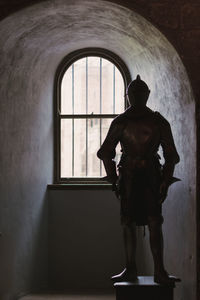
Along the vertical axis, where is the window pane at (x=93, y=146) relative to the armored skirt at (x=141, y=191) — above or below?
above

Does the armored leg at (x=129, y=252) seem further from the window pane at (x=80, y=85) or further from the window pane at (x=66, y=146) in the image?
the window pane at (x=80, y=85)

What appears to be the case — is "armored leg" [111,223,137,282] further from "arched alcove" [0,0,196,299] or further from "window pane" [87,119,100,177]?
"window pane" [87,119,100,177]

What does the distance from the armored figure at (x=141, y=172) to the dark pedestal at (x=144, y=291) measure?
0.08m

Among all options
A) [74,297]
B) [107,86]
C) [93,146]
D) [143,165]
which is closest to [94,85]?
[107,86]

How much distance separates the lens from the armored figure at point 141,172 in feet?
15.3

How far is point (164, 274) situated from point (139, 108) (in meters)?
1.37

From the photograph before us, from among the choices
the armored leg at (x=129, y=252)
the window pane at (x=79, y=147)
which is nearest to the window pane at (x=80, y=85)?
the window pane at (x=79, y=147)

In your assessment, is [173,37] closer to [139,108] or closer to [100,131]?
[139,108]

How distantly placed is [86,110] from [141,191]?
3189mm

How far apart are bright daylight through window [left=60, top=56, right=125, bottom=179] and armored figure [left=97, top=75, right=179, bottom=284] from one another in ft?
9.40

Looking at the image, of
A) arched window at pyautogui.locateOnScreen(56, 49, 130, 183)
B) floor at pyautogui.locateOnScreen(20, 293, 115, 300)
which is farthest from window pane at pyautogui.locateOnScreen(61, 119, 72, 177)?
floor at pyautogui.locateOnScreen(20, 293, 115, 300)

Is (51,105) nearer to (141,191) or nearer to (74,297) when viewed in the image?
(74,297)

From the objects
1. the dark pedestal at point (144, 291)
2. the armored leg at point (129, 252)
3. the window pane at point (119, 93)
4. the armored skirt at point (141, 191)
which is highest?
the window pane at point (119, 93)

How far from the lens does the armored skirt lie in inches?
184
